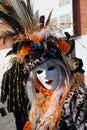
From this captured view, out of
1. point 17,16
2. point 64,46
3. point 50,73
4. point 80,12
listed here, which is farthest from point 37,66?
point 80,12

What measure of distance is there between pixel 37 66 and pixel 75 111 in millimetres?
339

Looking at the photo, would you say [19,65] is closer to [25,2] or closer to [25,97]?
[25,97]

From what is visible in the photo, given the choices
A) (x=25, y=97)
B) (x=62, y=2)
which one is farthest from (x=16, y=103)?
(x=62, y=2)

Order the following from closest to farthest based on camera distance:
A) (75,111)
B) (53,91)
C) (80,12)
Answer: (75,111)
(53,91)
(80,12)

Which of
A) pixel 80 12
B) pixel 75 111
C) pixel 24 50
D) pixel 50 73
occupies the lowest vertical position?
pixel 80 12

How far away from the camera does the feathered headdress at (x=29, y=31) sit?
7.37ft

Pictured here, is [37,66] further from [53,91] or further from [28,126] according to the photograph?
[28,126]

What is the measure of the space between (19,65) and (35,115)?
276mm

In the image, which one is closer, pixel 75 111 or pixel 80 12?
pixel 75 111

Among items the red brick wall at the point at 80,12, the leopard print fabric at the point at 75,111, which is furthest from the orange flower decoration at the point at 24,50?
the red brick wall at the point at 80,12

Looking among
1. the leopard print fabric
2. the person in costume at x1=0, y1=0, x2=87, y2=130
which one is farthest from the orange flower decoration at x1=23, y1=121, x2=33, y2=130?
the leopard print fabric

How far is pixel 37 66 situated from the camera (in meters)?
2.28

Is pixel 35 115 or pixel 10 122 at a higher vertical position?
pixel 35 115

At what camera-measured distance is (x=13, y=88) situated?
2.30 m
